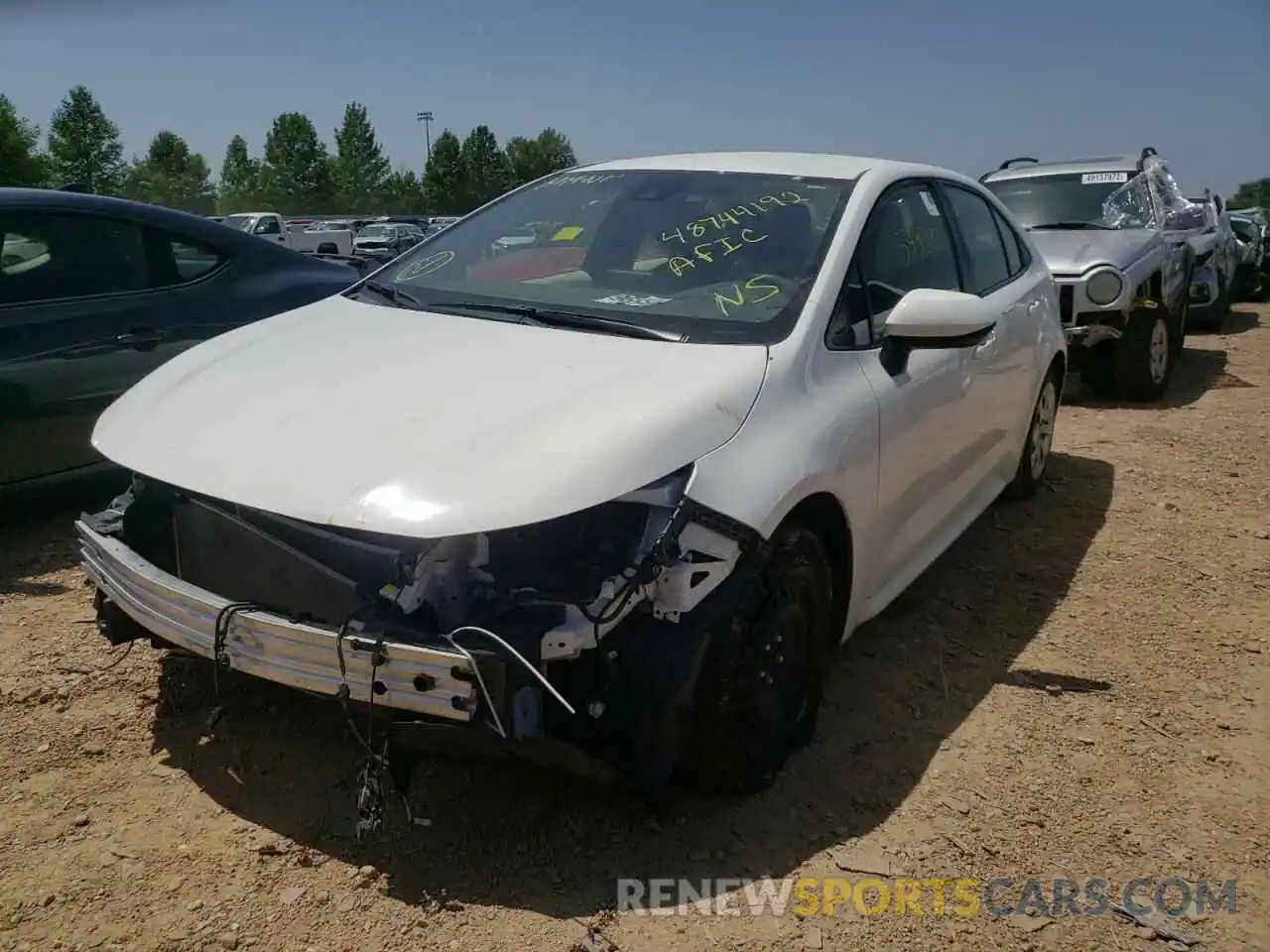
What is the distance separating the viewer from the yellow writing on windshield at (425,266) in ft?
12.4

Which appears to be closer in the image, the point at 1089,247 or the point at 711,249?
the point at 711,249

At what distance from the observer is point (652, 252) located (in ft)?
11.6

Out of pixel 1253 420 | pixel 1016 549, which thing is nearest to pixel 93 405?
pixel 1016 549

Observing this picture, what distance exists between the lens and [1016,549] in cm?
487

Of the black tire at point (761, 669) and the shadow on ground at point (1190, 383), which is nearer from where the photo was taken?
the black tire at point (761, 669)

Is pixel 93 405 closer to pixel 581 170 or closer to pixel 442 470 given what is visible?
pixel 581 170

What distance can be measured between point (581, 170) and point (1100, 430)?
4.55m

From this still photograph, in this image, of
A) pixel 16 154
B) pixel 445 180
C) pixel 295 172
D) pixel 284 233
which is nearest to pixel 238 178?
pixel 295 172

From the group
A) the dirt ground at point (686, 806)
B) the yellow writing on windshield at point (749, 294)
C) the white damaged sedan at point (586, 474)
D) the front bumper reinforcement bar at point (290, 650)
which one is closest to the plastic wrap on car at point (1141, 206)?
the dirt ground at point (686, 806)

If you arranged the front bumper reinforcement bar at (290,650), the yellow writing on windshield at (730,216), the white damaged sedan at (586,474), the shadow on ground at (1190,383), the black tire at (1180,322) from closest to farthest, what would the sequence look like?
the front bumper reinforcement bar at (290,650) → the white damaged sedan at (586,474) → the yellow writing on windshield at (730,216) → the shadow on ground at (1190,383) → the black tire at (1180,322)

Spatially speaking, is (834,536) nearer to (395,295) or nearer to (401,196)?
(395,295)

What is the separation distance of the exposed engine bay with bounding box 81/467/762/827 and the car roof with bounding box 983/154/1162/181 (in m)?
8.07

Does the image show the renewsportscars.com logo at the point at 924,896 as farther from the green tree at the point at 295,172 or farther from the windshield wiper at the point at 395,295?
the green tree at the point at 295,172

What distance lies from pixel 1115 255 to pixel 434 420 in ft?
21.9
